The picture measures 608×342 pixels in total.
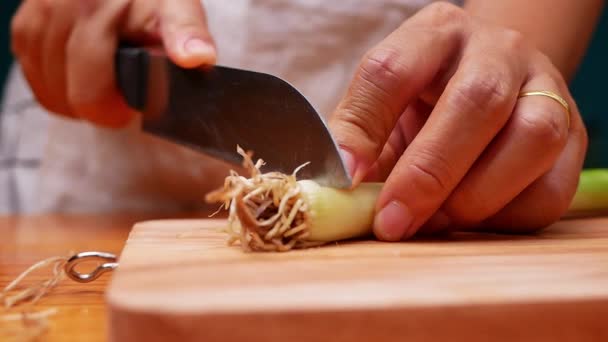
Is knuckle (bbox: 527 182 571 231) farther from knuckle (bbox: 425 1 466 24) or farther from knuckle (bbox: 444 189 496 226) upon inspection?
knuckle (bbox: 425 1 466 24)

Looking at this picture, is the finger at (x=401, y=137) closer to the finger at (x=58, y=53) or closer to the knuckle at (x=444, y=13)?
the knuckle at (x=444, y=13)

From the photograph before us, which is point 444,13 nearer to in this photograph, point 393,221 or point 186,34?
point 393,221

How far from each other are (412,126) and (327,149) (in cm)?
34

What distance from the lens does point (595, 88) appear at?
3178 millimetres

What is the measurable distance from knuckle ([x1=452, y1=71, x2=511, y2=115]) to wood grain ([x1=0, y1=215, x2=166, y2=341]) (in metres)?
0.55

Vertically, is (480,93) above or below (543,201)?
above

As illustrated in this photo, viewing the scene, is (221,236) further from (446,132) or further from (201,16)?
(201,16)

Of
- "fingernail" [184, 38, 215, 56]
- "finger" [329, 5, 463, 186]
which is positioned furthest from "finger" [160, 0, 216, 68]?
"finger" [329, 5, 463, 186]

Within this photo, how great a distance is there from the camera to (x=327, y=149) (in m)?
1.01

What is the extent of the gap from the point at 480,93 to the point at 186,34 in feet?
2.20

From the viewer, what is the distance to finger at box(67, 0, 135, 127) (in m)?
1.71

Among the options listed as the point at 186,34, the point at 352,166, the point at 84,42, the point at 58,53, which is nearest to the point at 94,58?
the point at 84,42

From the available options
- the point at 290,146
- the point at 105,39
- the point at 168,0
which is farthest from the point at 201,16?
the point at 290,146

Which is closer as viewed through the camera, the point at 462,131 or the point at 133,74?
the point at 462,131
